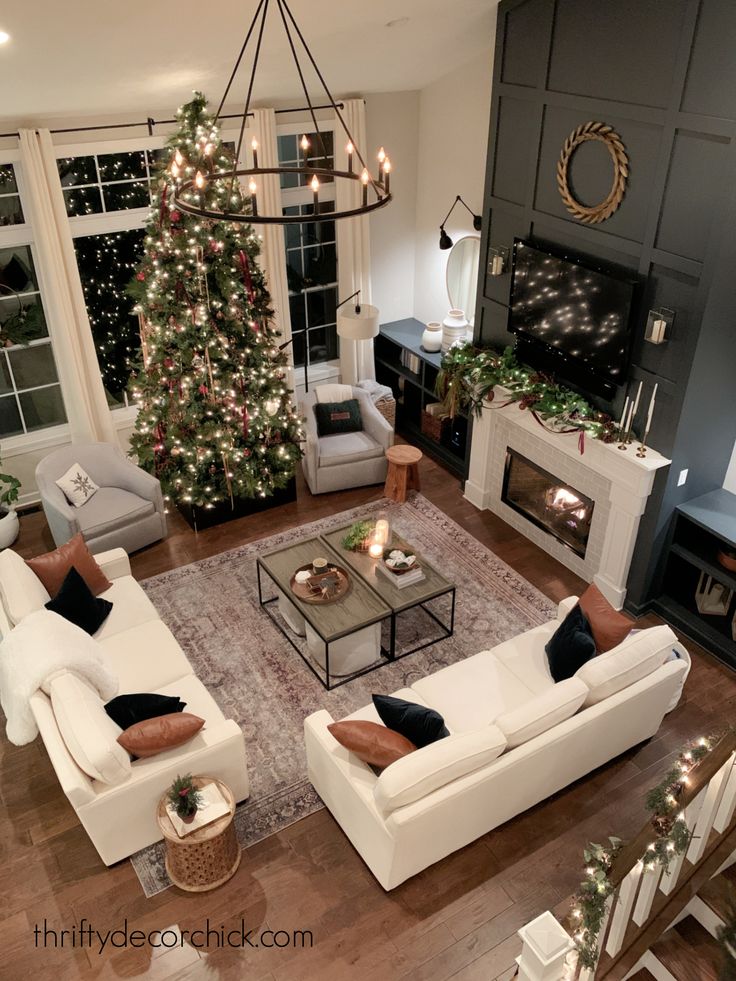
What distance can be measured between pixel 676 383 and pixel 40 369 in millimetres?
5766

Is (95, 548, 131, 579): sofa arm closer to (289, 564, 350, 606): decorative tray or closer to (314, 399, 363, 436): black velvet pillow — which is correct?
(289, 564, 350, 606): decorative tray

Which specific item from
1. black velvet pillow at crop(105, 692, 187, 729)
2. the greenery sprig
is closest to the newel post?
black velvet pillow at crop(105, 692, 187, 729)

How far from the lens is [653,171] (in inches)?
195

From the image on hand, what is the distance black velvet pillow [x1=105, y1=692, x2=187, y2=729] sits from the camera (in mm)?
4242

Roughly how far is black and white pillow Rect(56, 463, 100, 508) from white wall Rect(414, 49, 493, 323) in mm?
3883

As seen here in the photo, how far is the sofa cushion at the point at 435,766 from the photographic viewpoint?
3.80 meters

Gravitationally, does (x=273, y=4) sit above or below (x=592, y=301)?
A: above

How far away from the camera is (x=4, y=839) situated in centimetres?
445

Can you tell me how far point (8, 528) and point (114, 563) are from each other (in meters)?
1.64

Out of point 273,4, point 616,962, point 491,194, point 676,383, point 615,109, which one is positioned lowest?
point 616,962

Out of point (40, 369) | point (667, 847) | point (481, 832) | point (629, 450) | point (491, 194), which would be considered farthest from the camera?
point (40, 369)

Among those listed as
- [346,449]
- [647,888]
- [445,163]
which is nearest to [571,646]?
[647,888]

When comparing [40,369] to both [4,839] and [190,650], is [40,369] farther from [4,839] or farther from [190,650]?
[4,839]

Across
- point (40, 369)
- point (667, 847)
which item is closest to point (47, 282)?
point (40, 369)
